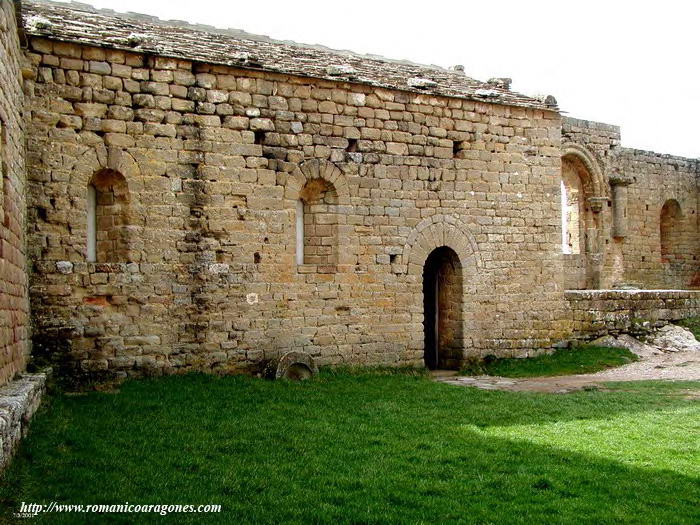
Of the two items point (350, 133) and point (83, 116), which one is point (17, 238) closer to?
point (83, 116)

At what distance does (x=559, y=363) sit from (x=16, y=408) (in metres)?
9.90

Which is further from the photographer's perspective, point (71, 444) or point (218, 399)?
point (218, 399)

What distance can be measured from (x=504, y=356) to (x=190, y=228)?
20.2ft

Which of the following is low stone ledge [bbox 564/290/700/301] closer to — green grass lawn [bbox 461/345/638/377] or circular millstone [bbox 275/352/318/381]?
green grass lawn [bbox 461/345/638/377]

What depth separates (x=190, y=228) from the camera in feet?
35.6

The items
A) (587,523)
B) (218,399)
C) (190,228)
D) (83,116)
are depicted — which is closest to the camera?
(587,523)

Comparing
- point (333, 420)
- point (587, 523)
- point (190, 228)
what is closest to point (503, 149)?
point (190, 228)

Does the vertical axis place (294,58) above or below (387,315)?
above

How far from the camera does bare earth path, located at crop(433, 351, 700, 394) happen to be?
11.3 metres

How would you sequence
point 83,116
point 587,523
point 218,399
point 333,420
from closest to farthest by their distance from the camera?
point 587,523
point 333,420
point 218,399
point 83,116

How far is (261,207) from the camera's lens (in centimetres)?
1135

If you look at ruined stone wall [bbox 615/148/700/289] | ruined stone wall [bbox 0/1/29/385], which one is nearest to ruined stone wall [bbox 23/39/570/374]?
ruined stone wall [bbox 0/1/29/385]

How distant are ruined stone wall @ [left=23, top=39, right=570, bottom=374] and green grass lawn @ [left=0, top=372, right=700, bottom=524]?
141 cm

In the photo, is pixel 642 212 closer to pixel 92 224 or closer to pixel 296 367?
pixel 296 367
